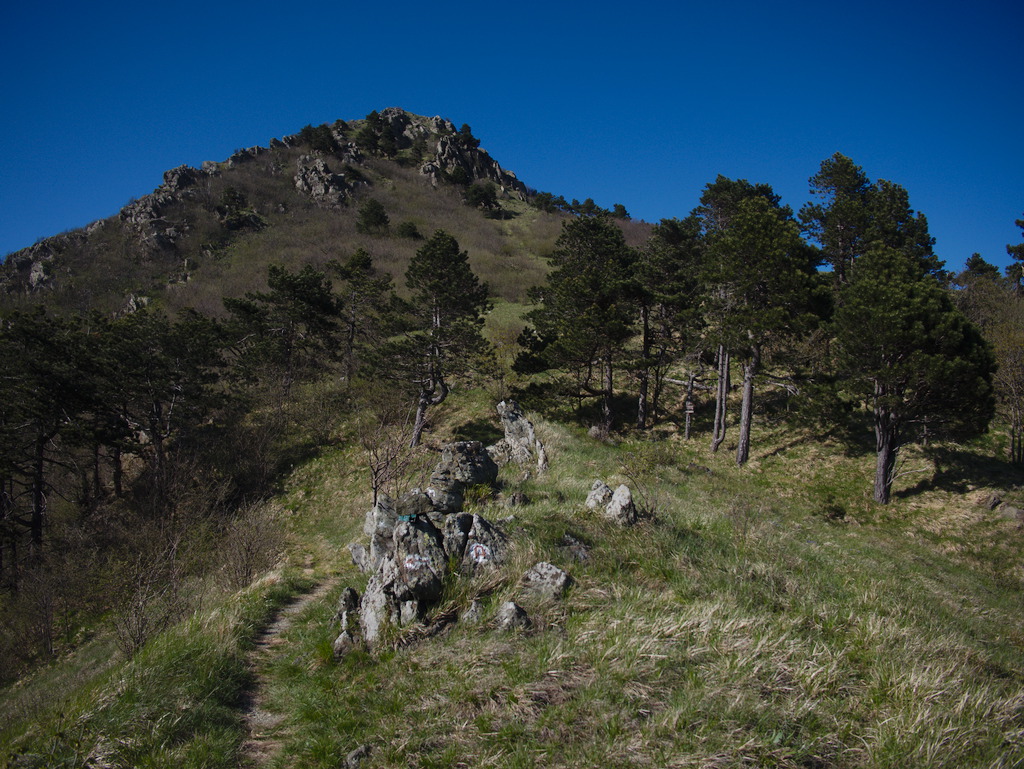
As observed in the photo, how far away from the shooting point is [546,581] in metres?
6.09

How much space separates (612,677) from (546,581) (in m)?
1.73

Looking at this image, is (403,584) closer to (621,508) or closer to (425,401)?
(621,508)

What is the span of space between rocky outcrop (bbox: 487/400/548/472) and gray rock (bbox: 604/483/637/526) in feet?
21.5

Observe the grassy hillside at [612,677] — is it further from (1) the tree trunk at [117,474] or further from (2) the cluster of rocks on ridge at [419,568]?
(1) the tree trunk at [117,474]

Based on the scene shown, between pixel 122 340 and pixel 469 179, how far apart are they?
8590 cm

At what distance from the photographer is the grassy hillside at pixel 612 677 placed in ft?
12.5

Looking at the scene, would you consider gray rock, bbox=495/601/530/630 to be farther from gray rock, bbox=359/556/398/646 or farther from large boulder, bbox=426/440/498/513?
large boulder, bbox=426/440/498/513

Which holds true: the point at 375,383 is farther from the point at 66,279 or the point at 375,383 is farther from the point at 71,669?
the point at 66,279

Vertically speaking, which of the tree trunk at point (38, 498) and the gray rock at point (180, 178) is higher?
the gray rock at point (180, 178)

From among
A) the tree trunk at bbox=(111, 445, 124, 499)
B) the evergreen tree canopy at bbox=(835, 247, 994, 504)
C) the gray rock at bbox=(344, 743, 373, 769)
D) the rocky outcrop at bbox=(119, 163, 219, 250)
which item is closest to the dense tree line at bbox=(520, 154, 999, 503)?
the evergreen tree canopy at bbox=(835, 247, 994, 504)

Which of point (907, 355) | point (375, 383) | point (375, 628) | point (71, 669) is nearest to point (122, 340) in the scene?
point (375, 383)

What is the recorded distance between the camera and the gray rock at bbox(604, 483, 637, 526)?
8094 millimetres

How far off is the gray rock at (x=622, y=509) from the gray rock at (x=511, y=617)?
120 inches

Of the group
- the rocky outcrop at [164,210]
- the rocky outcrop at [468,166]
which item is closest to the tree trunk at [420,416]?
the rocky outcrop at [164,210]
